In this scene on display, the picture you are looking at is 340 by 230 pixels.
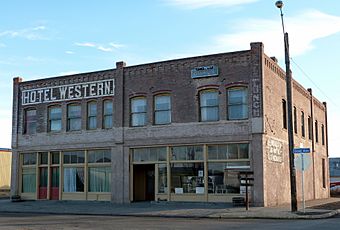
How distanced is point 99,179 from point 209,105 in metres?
8.65

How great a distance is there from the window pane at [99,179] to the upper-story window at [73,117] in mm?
3026

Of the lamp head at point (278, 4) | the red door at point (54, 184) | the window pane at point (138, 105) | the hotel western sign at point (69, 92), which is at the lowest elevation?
the red door at point (54, 184)

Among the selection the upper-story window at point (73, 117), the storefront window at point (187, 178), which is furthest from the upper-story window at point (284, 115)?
the upper-story window at point (73, 117)

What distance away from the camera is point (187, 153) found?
2769 cm

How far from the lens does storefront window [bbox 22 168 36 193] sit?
33312 mm

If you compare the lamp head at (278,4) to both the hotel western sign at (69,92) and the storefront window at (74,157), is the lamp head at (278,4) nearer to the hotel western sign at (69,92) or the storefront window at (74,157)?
the hotel western sign at (69,92)

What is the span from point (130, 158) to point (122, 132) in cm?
165

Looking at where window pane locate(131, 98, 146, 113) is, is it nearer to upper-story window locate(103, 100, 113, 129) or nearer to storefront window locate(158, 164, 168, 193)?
upper-story window locate(103, 100, 113, 129)

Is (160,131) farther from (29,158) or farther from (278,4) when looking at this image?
(29,158)

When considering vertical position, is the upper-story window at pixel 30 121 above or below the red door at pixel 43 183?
above

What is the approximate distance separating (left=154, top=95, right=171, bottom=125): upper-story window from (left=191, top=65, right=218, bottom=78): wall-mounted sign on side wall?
2.18 metres

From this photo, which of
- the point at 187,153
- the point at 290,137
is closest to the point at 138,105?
the point at 187,153

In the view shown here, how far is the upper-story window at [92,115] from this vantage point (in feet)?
102

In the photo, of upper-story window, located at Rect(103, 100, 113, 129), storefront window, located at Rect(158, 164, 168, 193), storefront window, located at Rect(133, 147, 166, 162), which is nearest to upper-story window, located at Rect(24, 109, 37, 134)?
upper-story window, located at Rect(103, 100, 113, 129)
